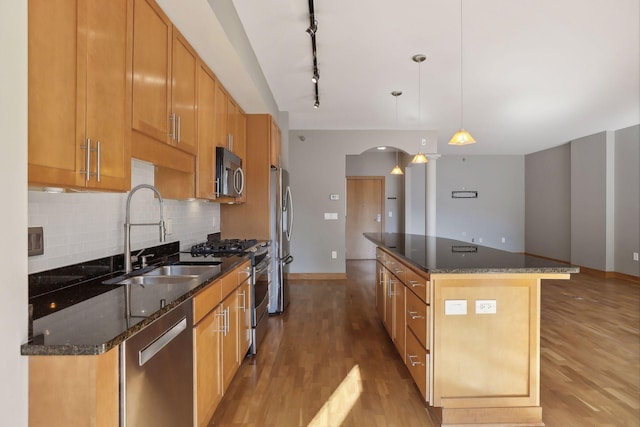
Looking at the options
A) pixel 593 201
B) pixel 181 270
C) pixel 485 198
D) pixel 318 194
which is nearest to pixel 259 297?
pixel 181 270

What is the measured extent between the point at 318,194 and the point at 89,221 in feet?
14.3

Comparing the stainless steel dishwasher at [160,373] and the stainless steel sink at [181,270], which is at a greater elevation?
the stainless steel sink at [181,270]

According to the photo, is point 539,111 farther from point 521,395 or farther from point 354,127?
point 521,395

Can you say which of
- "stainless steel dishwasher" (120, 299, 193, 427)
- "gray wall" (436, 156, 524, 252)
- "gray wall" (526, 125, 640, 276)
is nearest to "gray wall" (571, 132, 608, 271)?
"gray wall" (526, 125, 640, 276)

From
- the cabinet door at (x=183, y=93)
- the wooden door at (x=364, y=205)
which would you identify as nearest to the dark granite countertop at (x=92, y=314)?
the cabinet door at (x=183, y=93)

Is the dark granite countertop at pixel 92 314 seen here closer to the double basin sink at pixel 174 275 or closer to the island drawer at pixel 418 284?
the double basin sink at pixel 174 275

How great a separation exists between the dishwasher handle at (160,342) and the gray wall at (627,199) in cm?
715

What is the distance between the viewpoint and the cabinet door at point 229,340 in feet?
6.46

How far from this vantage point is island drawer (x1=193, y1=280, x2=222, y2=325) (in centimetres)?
152

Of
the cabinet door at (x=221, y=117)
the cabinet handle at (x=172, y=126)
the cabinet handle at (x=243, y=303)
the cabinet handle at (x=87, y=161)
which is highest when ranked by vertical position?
the cabinet door at (x=221, y=117)

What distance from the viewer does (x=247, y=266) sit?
256cm
